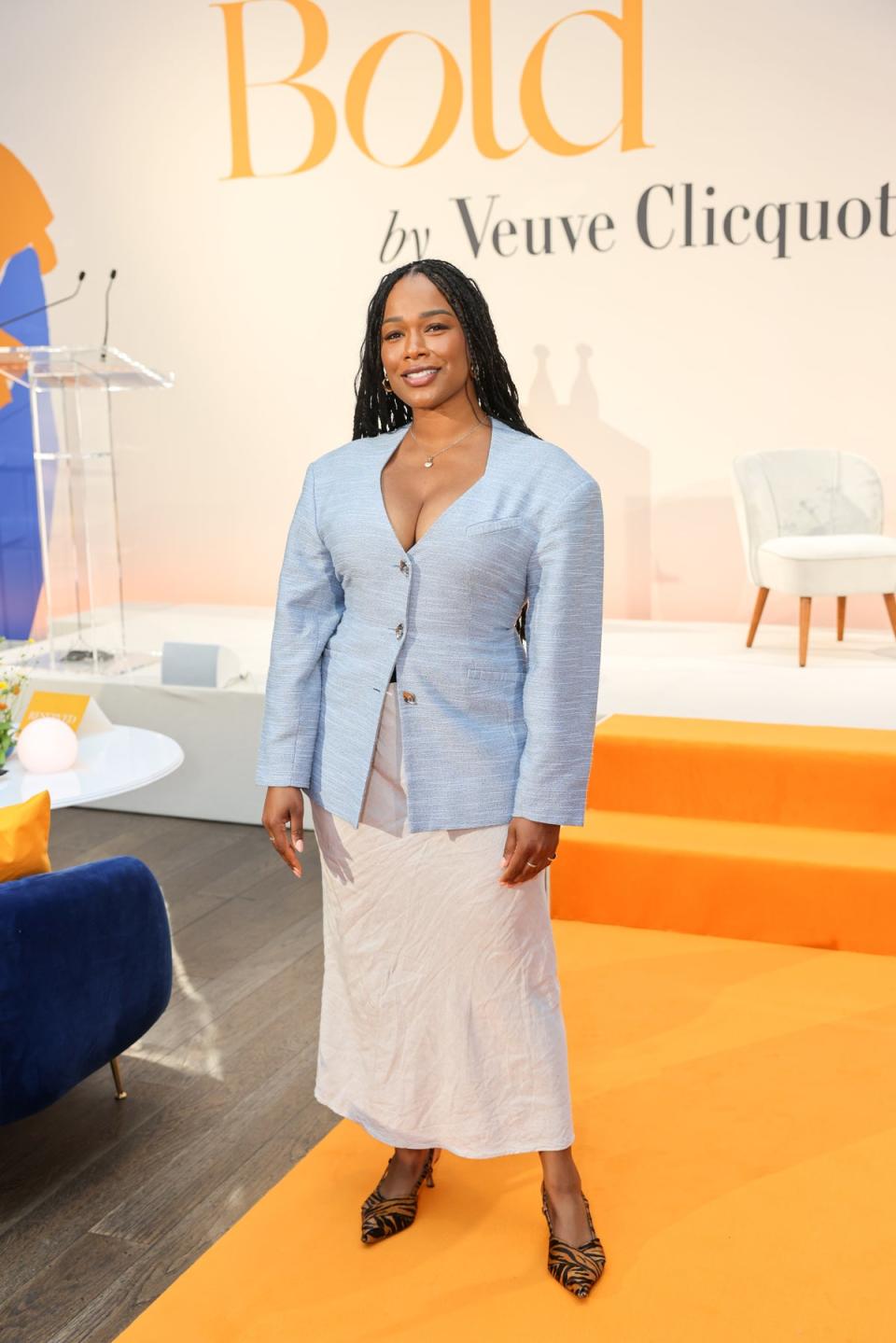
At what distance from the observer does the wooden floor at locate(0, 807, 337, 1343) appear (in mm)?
2143

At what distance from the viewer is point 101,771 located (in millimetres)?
3377

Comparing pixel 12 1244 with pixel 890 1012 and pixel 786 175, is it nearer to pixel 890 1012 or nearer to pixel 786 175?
pixel 890 1012

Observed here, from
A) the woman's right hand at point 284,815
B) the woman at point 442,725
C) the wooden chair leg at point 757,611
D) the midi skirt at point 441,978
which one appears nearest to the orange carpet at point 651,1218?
the woman at point 442,725

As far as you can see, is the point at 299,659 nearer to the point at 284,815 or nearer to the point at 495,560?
the point at 284,815

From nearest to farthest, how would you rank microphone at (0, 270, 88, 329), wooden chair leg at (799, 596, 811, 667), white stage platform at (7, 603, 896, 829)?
white stage platform at (7, 603, 896, 829)
wooden chair leg at (799, 596, 811, 667)
microphone at (0, 270, 88, 329)

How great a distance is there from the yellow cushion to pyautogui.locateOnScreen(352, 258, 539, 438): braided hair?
3.19 feet

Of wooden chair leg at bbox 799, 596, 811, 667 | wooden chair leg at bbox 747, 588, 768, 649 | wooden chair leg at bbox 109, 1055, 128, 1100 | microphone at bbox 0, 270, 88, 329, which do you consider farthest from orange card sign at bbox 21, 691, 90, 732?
microphone at bbox 0, 270, 88, 329

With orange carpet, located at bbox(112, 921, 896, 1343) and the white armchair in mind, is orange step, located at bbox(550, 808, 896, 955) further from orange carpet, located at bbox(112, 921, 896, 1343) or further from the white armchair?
the white armchair

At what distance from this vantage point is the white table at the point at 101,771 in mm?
3201

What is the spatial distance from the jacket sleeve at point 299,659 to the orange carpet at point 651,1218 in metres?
0.82

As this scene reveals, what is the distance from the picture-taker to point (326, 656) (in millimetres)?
2051

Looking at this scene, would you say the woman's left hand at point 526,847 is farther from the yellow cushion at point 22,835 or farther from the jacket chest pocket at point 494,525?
the yellow cushion at point 22,835

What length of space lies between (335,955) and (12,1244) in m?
0.80

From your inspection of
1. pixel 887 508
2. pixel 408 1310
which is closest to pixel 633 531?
pixel 887 508
